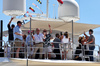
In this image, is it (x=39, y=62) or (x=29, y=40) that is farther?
(x=29, y=40)

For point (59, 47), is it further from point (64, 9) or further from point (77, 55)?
point (64, 9)

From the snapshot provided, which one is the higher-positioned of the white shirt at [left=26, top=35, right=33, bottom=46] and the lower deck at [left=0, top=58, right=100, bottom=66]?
the white shirt at [left=26, top=35, right=33, bottom=46]

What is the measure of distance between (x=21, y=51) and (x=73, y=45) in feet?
7.38

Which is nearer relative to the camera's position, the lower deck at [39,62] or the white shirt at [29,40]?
the lower deck at [39,62]

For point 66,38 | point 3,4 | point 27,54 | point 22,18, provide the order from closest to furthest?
point 27,54 → point 66,38 → point 3,4 → point 22,18

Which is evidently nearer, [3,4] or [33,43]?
[33,43]

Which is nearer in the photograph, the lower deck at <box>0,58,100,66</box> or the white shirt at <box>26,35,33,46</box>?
the lower deck at <box>0,58,100,66</box>

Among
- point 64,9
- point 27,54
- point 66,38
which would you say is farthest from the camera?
point 64,9

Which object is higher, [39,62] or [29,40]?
[29,40]

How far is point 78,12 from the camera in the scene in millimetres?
12812

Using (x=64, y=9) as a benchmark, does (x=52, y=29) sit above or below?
below

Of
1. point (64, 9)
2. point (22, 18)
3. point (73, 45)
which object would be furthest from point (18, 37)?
point (22, 18)

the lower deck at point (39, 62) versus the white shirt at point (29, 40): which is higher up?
the white shirt at point (29, 40)

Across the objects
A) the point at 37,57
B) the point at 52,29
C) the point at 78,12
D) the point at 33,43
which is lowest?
the point at 37,57
